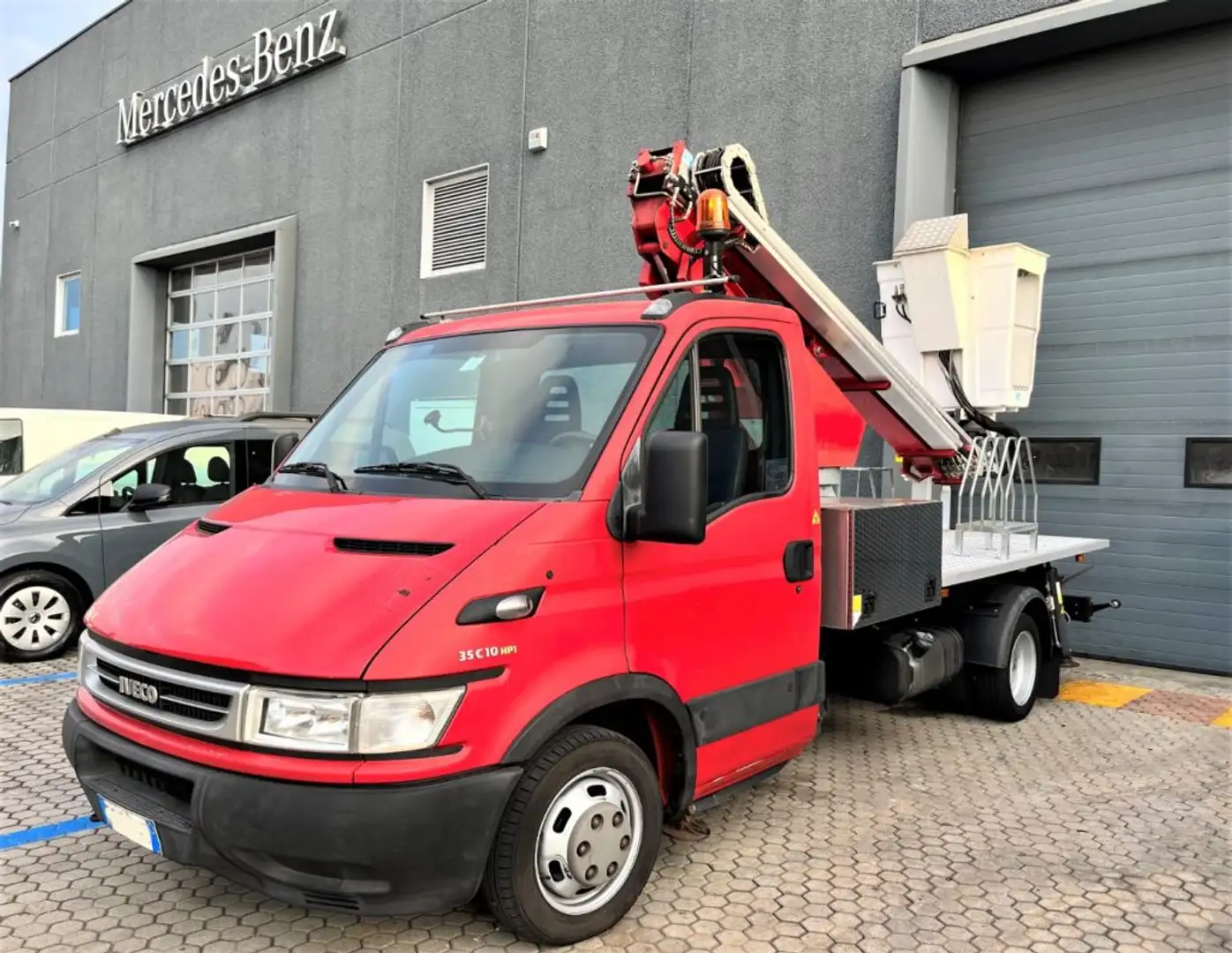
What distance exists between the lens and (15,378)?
23469 millimetres

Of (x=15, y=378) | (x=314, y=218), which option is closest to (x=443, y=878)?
(x=314, y=218)

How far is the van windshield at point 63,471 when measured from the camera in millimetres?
7922

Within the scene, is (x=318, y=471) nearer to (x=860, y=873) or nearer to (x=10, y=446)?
(x=860, y=873)

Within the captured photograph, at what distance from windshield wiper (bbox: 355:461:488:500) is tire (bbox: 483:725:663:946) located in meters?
0.87

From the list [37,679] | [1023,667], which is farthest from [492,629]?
[37,679]

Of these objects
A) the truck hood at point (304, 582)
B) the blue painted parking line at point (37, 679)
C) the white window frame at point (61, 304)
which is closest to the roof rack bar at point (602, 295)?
the truck hood at point (304, 582)

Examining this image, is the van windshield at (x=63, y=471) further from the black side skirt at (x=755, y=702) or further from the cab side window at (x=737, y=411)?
the black side skirt at (x=755, y=702)

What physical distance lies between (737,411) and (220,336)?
54.0 ft

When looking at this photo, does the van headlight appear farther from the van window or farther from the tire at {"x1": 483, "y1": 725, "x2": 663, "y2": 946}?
the van window

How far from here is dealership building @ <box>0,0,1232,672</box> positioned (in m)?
8.47

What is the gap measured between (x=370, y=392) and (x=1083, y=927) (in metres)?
3.42

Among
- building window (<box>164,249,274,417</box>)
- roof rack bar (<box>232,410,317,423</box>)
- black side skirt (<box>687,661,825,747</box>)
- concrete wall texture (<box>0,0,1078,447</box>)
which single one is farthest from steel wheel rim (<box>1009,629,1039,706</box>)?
building window (<box>164,249,274,417</box>)

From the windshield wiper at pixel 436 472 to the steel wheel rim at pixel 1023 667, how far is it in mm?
4217

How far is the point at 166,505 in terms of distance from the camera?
26.5ft
